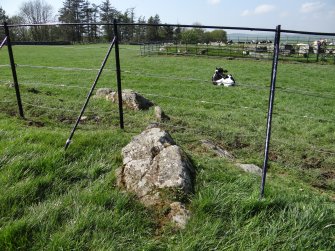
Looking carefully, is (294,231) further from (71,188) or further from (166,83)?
(166,83)

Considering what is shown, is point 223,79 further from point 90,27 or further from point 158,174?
point 90,27

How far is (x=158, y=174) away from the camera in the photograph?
3.20m

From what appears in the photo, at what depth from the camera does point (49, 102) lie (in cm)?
846

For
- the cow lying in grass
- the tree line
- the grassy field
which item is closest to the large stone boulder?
the grassy field

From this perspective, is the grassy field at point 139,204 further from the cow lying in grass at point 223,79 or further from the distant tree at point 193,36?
the distant tree at point 193,36

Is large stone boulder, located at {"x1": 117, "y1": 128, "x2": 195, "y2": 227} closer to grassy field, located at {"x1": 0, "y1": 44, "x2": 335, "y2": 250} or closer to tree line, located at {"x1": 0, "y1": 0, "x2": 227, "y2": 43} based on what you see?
grassy field, located at {"x1": 0, "y1": 44, "x2": 335, "y2": 250}

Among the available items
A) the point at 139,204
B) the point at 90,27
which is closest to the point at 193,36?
the point at 90,27

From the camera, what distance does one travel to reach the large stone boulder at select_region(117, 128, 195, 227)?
2.93 metres

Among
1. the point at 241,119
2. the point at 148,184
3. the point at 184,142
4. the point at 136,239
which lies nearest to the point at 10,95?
the point at 184,142

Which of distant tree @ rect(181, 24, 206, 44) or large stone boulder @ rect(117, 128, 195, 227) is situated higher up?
distant tree @ rect(181, 24, 206, 44)

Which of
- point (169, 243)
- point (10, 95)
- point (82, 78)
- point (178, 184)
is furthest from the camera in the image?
point (82, 78)

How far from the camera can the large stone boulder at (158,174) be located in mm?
2928

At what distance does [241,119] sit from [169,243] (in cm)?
614

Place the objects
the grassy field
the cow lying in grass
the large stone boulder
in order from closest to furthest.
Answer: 1. the grassy field
2. the large stone boulder
3. the cow lying in grass
